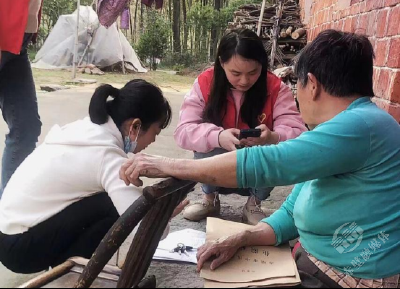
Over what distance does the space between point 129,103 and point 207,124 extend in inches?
29.8

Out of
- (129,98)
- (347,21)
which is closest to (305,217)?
(129,98)

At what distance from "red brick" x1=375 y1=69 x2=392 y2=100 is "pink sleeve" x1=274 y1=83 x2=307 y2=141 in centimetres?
44

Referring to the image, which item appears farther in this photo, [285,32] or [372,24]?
[285,32]

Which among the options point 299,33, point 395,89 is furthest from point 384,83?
point 299,33

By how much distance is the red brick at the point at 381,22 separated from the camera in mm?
2303

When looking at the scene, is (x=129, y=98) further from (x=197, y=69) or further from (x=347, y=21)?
(x=197, y=69)

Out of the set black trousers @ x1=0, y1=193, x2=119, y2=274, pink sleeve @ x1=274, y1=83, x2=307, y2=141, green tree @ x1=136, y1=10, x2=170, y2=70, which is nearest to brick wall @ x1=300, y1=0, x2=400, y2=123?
pink sleeve @ x1=274, y1=83, x2=307, y2=141

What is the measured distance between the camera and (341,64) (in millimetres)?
1378

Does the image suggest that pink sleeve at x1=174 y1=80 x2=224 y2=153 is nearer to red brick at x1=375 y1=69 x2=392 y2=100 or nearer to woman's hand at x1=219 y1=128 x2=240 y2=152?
woman's hand at x1=219 y1=128 x2=240 y2=152

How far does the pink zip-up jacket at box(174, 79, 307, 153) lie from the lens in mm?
2578

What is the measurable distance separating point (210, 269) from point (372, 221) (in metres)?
0.47

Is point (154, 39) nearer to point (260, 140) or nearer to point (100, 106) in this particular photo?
point (260, 140)

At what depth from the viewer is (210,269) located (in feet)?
4.58

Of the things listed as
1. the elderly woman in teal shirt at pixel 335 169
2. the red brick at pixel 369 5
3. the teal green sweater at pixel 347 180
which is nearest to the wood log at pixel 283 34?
the red brick at pixel 369 5
